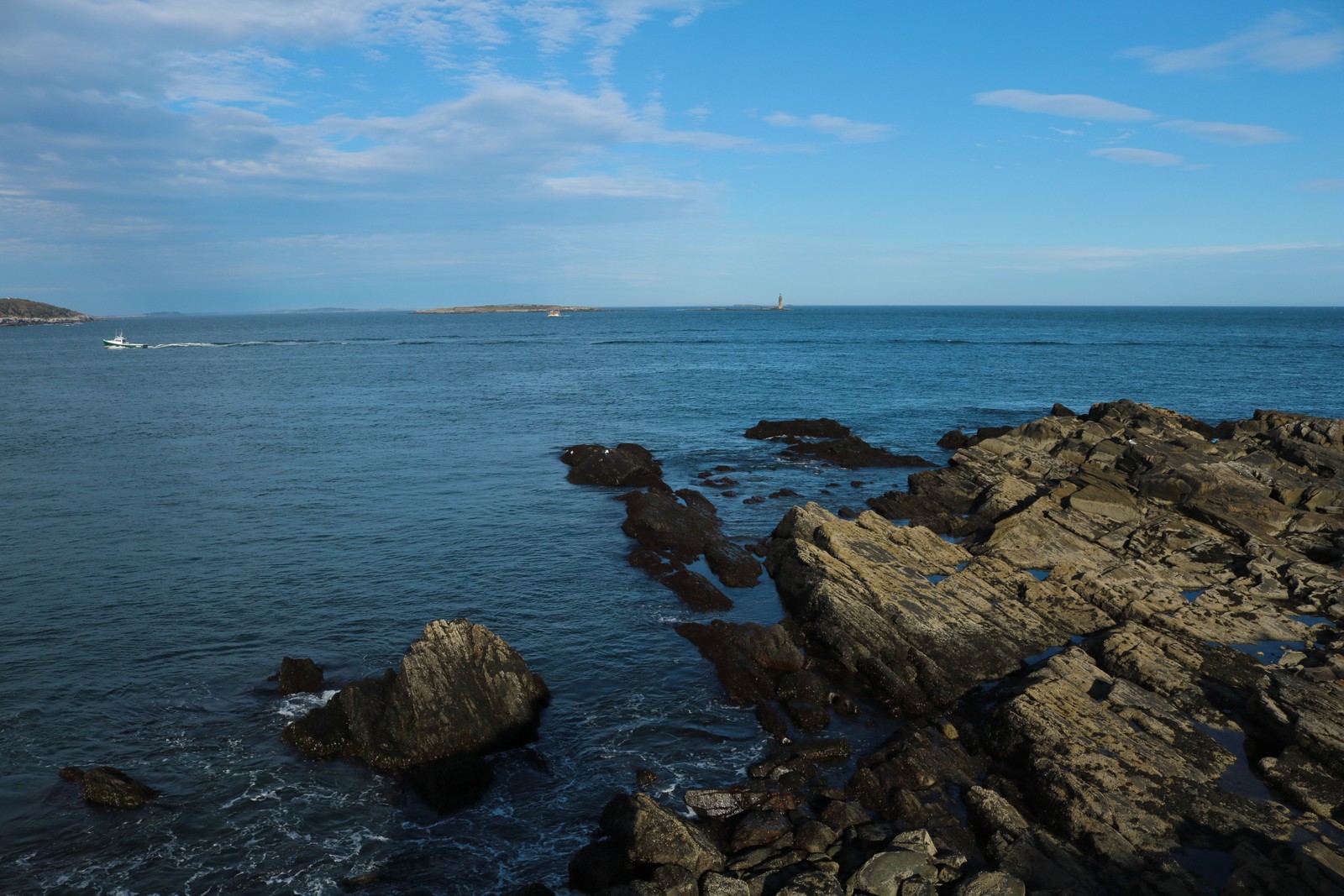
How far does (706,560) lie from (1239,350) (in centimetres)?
14271

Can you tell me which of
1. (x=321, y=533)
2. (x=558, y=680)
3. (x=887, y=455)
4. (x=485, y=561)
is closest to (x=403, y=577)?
(x=485, y=561)

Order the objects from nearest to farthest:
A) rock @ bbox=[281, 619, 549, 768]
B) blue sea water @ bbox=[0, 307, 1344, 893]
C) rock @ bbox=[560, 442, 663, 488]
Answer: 1. blue sea water @ bbox=[0, 307, 1344, 893]
2. rock @ bbox=[281, 619, 549, 768]
3. rock @ bbox=[560, 442, 663, 488]

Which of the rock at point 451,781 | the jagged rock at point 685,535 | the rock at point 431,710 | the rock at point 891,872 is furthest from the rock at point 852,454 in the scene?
the rock at point 891,872

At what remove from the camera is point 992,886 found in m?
13.5

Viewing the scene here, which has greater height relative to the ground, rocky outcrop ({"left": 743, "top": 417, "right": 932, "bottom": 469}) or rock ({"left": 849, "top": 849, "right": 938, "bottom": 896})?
rocky outcrop ({"left": 743, "top": 417, "right": 932, "bottom": 469})

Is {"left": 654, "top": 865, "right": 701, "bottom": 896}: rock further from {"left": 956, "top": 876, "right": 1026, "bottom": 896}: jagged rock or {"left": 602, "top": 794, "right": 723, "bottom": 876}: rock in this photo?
{"left": 956, "top": 876, "right": 1026, "bottom": 896}: jagged rock

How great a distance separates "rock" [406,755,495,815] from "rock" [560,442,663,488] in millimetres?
26109

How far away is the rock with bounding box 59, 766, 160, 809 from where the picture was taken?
661 inches

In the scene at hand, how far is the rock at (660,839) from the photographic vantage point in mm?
14281

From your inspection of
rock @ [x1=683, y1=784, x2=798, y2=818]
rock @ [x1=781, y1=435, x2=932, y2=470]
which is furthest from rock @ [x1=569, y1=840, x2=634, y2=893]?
rock @ [x1=781, y1=435, x2=932, y2=470]

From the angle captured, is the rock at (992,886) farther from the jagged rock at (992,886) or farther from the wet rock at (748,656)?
the wet rock at (748,656)

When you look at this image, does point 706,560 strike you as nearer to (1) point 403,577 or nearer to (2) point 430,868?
(1) point 403,577

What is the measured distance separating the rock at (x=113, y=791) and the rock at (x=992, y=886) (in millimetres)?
16707

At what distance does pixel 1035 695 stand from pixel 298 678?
19235mm
